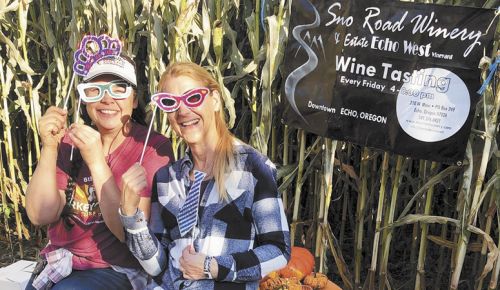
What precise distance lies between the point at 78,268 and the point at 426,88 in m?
1.65

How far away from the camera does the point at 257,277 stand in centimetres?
184

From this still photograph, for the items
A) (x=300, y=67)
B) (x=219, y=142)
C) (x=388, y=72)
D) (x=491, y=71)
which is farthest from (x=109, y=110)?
(x=491, y=71)

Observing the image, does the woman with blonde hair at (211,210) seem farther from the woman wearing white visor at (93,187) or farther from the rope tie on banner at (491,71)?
the rope tie on banner at (491,71)

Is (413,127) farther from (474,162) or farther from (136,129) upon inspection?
(136,129)

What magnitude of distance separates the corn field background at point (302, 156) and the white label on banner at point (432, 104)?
0.12 meters

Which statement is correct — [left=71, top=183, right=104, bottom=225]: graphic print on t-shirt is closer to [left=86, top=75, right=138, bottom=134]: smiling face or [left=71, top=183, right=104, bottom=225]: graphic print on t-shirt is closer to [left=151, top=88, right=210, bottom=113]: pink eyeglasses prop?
[left=86, top=75, right=138, bottom=134]: smiling face

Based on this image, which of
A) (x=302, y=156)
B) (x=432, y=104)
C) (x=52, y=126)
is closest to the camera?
(x=52, y=126)

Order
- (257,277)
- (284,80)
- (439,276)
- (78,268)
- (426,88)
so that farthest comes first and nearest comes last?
1. (439,276)
2. (284,80)
3. (426,88)
4. (78,268)
5. (257,277)

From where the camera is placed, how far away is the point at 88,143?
1.94 metres

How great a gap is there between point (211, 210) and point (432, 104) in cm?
114

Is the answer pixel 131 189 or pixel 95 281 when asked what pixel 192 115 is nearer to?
pixel 131 189

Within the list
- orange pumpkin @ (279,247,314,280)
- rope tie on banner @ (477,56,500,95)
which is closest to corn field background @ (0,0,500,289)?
rope tie on banner @ (477,56,500,95)

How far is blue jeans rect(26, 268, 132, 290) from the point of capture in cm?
208

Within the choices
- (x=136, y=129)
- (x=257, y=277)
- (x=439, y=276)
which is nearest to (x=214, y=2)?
(x=136, y=129)
